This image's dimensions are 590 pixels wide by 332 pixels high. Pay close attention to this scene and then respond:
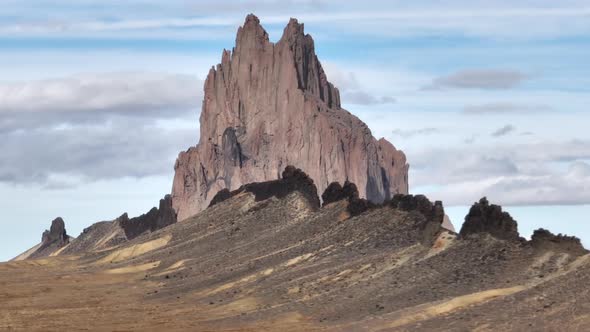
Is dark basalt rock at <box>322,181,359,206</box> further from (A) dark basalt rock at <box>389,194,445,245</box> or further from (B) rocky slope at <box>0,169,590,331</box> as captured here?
(A) dark basalt rock at <box>389,194,445,245</box>

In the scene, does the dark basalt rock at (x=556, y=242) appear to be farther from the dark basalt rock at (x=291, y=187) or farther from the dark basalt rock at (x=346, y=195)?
the dark basalt rock at (x=291, y=187)

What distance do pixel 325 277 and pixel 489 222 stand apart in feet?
53.0

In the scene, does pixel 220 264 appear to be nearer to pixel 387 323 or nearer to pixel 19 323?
pixel 19 323

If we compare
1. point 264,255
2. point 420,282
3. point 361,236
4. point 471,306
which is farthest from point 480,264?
point 264,255

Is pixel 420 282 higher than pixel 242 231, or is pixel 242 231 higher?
pixel 242 231

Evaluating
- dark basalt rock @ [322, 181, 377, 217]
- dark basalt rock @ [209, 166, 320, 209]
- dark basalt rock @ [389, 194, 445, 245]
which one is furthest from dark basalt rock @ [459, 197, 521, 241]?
dark basalt rock @ [209, 166, 320, 209]

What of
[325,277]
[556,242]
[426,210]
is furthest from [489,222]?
[426,210]

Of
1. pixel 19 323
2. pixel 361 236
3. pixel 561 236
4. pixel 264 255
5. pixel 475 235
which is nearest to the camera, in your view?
pixel 561 236

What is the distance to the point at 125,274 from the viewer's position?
559 feet

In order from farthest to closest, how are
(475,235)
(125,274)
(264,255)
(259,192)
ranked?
1. (259,192)
2. (125,274)
3. (264,255)
4. (475,235)

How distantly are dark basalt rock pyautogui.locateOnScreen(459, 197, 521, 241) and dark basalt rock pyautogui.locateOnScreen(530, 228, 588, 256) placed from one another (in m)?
2.89

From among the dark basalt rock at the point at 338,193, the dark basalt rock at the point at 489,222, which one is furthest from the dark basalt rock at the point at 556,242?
the dark basalt rock at the point at 338,193

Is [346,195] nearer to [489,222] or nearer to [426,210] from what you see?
[426,210]

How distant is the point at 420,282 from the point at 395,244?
1944 centimetres
